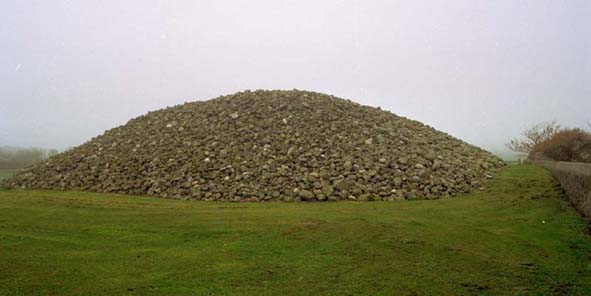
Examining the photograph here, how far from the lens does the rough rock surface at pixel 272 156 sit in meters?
11.2

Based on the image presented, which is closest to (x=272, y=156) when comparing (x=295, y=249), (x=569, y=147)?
(x=295, y=249)

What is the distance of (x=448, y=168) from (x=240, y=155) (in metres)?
5.94

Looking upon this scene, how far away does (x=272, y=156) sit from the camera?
1267cm

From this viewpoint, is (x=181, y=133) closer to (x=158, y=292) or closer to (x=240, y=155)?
(x=240, y=155)

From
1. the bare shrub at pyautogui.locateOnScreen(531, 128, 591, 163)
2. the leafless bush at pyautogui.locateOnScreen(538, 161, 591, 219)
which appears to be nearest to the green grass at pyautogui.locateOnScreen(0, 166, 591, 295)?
the leafless bush at pyautogui.locateOnScreen(538, 161, 591, 219)

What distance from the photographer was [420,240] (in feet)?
21.0

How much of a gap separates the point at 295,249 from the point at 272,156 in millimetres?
6858

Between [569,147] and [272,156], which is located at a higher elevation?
[569,147]

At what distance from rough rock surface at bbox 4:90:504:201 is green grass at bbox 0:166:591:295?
6.18ft

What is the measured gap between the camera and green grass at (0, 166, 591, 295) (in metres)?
4.67

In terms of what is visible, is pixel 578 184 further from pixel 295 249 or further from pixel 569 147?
pixel 569 147

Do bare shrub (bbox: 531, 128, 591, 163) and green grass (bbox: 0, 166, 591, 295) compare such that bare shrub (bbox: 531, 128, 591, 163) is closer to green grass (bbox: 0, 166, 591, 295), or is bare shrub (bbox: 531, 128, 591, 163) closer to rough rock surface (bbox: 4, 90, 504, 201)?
rough rock surface (bbox: 4, 90, 504, 201)

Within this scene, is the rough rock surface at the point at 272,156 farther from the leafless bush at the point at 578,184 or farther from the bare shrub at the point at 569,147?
the bare shrub at the point at 569,147

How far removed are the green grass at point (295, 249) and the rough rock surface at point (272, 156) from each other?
1.88 metres
